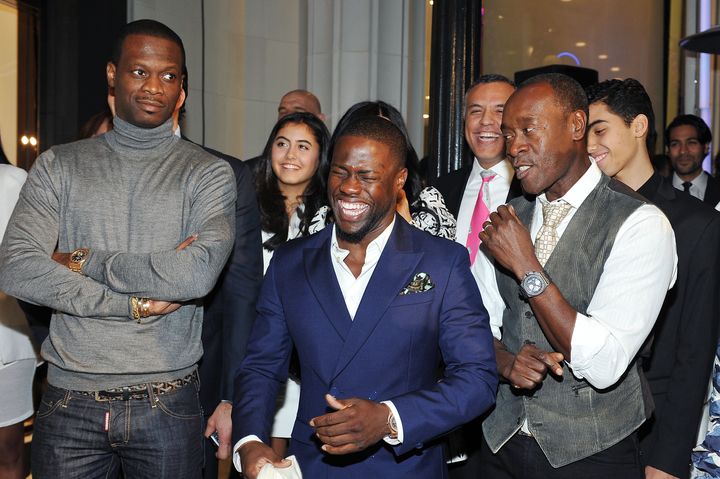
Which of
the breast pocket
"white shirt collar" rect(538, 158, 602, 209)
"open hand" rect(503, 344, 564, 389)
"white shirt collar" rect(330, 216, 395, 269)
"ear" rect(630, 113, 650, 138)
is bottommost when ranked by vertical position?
"open hand" rect(503, 344, 564, 389)

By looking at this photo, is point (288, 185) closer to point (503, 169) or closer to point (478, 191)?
point (478, 191)

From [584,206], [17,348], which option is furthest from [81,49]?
[584,206]

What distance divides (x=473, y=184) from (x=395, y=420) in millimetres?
1892

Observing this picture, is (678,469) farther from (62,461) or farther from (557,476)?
(62,461)

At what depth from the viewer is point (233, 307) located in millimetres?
3195

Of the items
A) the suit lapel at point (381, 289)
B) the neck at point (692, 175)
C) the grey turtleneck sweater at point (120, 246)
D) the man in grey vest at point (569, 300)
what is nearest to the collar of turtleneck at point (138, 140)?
the grey turtleneck sweater at point (120, 246)

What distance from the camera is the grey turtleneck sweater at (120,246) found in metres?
2.57

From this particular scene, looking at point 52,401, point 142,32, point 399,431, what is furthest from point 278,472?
point 142,32

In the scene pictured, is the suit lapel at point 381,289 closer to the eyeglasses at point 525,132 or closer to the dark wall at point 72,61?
the eyeglasses at point 525,132

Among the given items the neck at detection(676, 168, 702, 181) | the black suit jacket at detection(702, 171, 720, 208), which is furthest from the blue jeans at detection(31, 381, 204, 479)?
the neck at detection(676, 168, 702, 181)

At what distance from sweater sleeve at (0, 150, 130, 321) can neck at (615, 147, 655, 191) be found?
6.39 ft

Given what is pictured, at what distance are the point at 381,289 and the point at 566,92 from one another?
864 millimetres

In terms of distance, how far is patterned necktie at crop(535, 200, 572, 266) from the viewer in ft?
8.77

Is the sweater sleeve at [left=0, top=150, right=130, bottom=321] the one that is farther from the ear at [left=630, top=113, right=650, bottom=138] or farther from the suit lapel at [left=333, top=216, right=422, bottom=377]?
the ear at [left=630, top=113, right=650, bottom=138]
